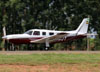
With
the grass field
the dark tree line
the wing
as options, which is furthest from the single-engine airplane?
the grass field

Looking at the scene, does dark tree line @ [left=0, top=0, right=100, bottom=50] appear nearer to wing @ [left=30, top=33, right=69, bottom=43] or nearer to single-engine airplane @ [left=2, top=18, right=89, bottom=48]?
single-engine airplane @ [left=2, top=18, right=89, bottom=48]

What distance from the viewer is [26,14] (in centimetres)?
3781

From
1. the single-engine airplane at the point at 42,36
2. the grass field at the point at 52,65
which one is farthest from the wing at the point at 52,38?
the grass field at the point at 52,65

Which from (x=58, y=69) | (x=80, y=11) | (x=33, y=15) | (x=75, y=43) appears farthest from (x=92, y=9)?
(x=58, y=69)

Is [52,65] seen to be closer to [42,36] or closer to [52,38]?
[42,36]

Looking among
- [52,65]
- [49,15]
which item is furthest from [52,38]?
[52,65]

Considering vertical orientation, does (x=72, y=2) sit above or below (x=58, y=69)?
above

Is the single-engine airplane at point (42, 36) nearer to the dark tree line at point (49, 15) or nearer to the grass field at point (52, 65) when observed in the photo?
the dark tree line at point (49, 15)

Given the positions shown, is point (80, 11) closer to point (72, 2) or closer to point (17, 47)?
point (72, 2)

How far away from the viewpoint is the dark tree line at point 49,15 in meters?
37.2

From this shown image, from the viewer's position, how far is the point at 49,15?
3841 centimetres

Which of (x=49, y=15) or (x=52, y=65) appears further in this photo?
(x=49, y=15)

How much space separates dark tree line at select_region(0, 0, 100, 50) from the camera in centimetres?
3719

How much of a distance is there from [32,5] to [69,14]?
5818 millimetres
